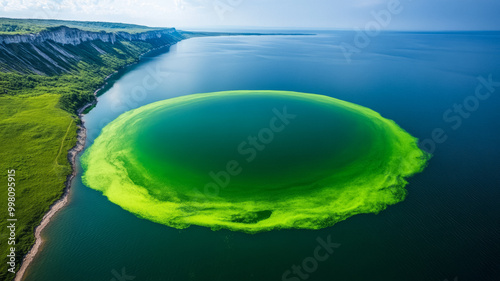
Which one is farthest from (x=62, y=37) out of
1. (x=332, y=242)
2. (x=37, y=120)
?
(x=332, y=242)

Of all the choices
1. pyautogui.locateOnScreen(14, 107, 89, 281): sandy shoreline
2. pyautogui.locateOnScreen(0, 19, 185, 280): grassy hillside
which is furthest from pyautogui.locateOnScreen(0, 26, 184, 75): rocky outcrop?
pyautogui.locateOnScreen(14, 107, 89, 281): sandy shoreline

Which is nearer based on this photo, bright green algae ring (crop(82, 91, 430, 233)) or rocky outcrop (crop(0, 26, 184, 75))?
bright green algae ring (crop(82, 91, 430, 233))

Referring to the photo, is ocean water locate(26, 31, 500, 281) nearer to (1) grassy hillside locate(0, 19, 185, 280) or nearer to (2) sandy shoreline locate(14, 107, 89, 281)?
(2) sandy shoreline locate(14, 107, 89, 281)

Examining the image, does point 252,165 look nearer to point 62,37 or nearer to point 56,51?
point 56,51

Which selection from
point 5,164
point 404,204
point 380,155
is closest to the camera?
point 404,204

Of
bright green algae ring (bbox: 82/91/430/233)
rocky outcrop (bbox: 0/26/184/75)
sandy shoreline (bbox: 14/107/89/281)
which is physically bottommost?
sandy shoreline (bbox: 14/107/89/281)

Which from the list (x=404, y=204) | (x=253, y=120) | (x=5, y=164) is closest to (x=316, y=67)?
(x=253, y=120)

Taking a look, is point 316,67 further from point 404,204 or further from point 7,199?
point 7,199
